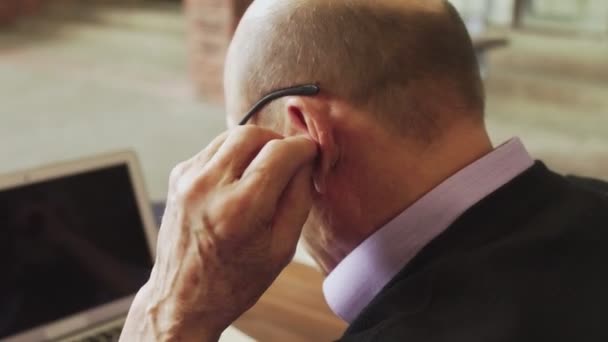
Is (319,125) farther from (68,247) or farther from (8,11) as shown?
(8,11)

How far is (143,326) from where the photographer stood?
2.48 ft

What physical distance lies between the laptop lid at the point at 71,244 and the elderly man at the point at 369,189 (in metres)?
0.34

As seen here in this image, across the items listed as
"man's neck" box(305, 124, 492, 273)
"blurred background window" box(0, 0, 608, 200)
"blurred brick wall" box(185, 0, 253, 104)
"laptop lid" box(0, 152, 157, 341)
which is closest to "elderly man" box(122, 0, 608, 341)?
"man's neck" box(305, 124, 492, 273)

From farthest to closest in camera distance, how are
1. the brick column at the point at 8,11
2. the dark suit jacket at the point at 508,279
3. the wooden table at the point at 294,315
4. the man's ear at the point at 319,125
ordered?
the brick column at the point at 8,11 → the wooden table at the point at 294,315 → the man's ear at the point at 319,125 → the dark suit jacket at the point at 508,279

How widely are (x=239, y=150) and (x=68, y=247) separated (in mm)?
499

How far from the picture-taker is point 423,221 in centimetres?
70

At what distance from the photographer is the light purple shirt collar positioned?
0.69 metres

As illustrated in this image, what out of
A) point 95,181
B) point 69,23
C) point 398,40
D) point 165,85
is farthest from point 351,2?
point 69,23

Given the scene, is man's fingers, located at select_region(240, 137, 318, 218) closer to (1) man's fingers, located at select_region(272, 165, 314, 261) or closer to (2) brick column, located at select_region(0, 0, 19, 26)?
(1) man's fingers, located at select_region(272, 165, 314, 261)

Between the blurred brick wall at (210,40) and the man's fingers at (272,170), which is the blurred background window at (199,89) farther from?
the man's fingers at (272,170)

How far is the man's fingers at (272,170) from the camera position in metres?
0.67

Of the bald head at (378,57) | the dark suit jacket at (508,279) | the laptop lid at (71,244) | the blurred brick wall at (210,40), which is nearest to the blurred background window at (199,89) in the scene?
the blurred brick wall at (210,40)

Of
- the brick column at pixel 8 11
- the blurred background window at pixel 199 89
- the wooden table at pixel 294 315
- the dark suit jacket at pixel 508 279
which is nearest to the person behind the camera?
the dark suit jacket at pixel 508 279

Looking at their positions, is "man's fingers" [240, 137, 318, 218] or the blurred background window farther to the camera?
the blurred background window
